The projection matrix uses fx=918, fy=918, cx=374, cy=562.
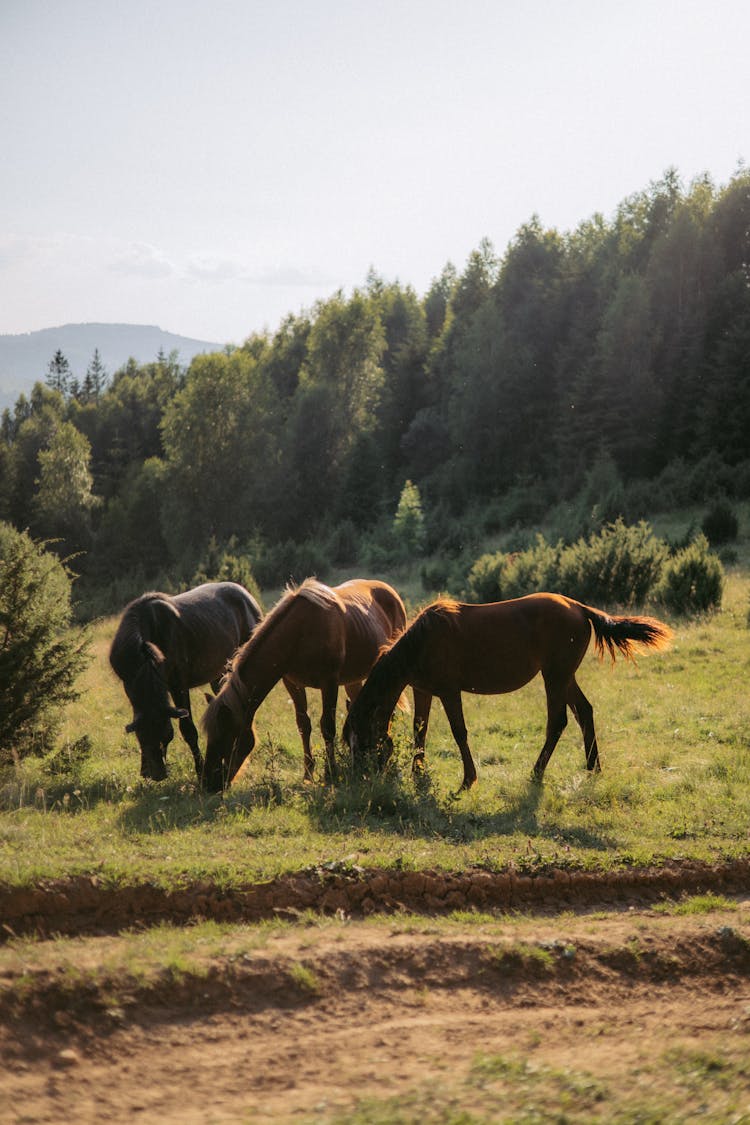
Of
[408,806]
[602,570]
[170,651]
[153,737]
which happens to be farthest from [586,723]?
[602,570]

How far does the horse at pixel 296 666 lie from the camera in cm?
873

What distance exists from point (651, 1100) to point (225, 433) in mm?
54534

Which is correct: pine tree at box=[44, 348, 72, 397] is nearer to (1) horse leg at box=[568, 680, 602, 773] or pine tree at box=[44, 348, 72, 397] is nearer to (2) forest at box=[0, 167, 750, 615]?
(2) forest at box=[0, 167, 750, 615]

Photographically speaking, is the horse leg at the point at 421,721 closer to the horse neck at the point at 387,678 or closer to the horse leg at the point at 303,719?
the horse neck at the point at 387,678

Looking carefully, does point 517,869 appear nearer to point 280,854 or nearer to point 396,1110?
point 280,854

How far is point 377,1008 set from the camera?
4949 mm

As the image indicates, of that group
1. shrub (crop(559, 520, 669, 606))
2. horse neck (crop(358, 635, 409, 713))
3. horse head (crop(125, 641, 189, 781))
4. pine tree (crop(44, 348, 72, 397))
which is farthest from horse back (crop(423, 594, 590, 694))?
pine tree (crop(44, 348, 72, 397))

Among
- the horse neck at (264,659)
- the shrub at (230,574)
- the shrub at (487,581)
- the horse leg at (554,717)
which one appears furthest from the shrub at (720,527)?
the horse neck at (264,659)

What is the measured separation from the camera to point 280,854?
6.80m

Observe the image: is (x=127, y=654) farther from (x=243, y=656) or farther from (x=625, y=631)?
(x=625, y=631)

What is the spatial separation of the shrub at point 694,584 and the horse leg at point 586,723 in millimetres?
10478

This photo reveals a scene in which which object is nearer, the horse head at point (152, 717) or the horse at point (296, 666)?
the horse at point (296, 666)

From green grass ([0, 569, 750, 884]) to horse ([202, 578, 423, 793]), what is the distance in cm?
36

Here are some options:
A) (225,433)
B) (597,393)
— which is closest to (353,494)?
(225,433)
